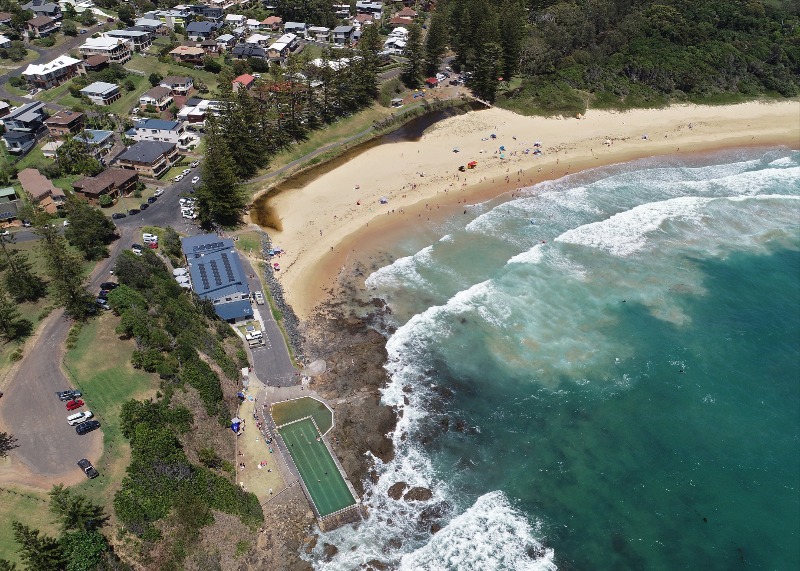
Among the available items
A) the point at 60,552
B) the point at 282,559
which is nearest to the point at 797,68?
the point at 282,559

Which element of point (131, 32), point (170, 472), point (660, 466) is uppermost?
point (131, 32)

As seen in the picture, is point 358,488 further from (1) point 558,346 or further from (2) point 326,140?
(2) point 326,140

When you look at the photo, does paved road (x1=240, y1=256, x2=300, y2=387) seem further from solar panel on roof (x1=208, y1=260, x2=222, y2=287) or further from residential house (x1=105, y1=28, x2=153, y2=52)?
residential house (x1=105, y1=28, x2=153, y2=52)

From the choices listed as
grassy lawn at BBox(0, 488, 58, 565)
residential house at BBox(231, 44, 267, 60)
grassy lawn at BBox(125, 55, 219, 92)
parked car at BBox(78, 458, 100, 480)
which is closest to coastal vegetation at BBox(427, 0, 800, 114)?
residential house at BBox(231, 44, 267, 60)

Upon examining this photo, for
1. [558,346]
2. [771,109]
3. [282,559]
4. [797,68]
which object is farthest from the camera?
[797,68]

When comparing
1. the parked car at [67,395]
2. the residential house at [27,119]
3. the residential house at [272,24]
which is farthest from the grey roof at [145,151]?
the residential house at [272,24]

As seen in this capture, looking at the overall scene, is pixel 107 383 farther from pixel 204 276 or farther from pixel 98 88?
pixel 98 88

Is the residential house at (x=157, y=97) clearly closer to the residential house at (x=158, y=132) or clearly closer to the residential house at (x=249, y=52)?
the residential house at (x=158, y=132)
